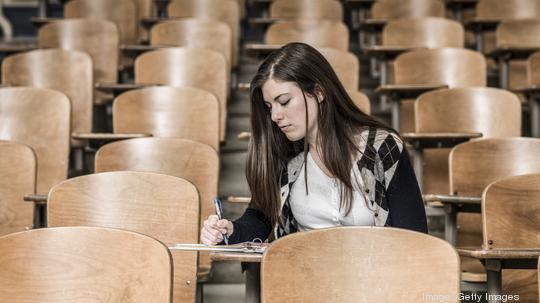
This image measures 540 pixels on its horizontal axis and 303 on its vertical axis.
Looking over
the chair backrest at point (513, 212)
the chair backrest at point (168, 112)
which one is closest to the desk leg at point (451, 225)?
the chair backrest at point (513, 212)

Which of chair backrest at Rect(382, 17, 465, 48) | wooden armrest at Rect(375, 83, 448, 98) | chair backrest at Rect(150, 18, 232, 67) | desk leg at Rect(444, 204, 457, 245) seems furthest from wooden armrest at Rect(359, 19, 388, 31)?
desk leg at Rect(444, 204, 457, 245)

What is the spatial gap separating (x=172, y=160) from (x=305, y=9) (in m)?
1.82

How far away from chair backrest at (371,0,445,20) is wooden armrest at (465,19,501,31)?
0.22 metres

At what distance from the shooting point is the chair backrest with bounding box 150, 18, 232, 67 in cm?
289

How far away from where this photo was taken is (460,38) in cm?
295

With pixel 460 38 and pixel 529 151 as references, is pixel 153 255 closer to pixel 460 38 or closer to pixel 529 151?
pixel 529 151

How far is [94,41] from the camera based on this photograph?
9.34 ft

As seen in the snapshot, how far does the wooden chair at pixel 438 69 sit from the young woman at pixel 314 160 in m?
1.18

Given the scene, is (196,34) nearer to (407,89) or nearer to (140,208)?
(407,89)

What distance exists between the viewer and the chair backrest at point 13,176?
67.9 inches

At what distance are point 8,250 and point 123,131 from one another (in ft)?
3.37

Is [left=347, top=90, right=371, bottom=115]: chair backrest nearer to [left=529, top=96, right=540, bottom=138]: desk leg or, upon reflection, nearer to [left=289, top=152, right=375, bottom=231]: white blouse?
[left=529, top=96, right=540, bottom=138]: desk leg

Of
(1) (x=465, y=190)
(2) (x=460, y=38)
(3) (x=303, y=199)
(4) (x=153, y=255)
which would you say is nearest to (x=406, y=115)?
(2) (x=460, y=38)

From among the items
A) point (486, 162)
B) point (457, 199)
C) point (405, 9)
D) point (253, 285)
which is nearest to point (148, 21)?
point (405, 9)
